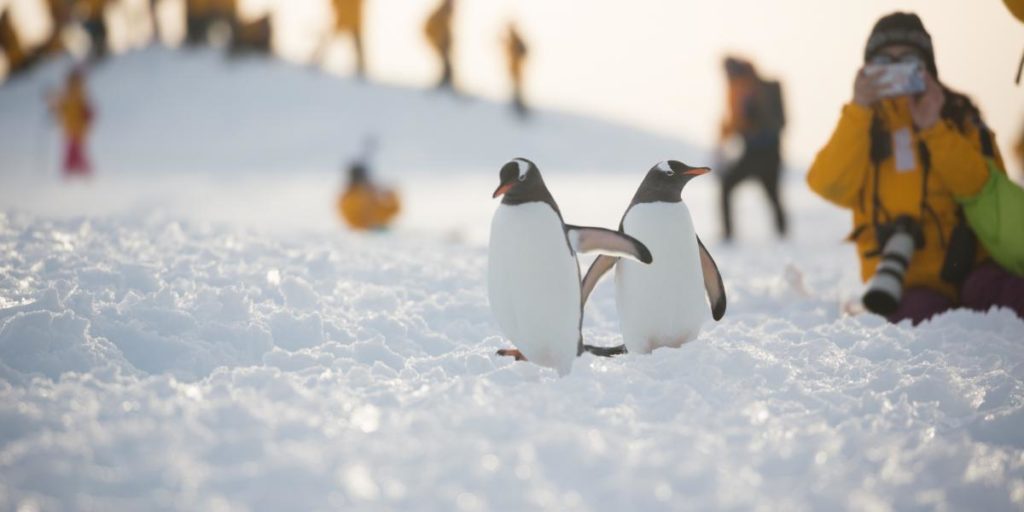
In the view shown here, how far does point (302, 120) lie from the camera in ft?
45.9

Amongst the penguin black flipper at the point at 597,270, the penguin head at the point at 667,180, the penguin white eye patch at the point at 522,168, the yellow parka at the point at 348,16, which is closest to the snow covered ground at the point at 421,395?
A: the penguin black flipper at the point at 597,270

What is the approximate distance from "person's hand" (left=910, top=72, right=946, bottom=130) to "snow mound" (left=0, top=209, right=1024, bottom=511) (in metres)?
0.76

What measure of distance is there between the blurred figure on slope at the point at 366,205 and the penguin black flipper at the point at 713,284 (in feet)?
16.8

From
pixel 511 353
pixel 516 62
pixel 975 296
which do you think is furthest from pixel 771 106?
pixel 516 62

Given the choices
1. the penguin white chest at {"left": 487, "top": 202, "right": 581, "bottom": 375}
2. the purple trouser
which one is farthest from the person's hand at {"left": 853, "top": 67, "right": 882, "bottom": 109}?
the penguin white chest at {"left": 487, "top": 202, "right": 581, "bottom": 375}

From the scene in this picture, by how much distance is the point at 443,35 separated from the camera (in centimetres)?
1412

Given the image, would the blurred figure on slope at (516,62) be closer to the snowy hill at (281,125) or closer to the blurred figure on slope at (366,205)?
the snowy hill at (281,125)

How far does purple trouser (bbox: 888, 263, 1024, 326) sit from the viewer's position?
3.26m

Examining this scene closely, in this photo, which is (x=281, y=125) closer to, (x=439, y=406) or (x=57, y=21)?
(x=57, y=21)

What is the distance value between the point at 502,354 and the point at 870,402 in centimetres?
109

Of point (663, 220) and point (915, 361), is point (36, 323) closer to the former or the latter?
point (663, 220)

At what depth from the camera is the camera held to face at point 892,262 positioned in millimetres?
2998

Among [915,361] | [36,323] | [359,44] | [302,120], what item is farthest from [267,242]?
[359,44]

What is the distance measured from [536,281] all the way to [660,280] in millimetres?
413
